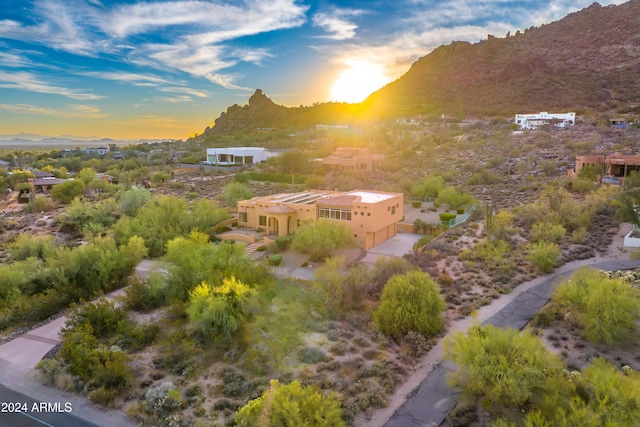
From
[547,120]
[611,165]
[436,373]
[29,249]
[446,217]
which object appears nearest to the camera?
[436,373]

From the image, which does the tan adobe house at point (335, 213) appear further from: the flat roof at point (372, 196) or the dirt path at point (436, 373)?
the dirt path at point (436, 373)

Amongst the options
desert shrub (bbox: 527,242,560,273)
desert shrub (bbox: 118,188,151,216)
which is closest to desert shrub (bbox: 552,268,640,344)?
desert shrub (bbox: 527,242,560,273)

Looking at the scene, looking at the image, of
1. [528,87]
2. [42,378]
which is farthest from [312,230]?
[528,87]

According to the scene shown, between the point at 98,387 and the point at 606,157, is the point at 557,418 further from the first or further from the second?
the point at 606,157

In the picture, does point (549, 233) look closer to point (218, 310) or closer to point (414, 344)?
point (414, 344)

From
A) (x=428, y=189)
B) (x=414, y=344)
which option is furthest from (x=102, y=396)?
(x=428, y=189)
